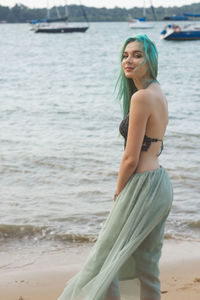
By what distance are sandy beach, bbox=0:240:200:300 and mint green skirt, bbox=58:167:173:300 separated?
3.45 feet

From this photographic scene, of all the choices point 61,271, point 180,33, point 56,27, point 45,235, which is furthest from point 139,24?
point 61,271

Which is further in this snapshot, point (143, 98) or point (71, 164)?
point (71, 164)

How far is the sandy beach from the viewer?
401 centimetres

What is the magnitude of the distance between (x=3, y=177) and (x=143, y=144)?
529 cm

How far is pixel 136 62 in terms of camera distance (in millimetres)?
2818

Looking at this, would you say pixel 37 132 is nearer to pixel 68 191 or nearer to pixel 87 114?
pixel 87 114

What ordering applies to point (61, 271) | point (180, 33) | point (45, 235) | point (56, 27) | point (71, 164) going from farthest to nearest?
1. point (56, 27)
2. point (180, 33)
3. point (71, 164)
4. point (45, 235)
5. point (61, 271)

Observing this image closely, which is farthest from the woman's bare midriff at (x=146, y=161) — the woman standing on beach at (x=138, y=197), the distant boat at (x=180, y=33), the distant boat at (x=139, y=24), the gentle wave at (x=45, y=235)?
the distant boat at (x=139, y=24)

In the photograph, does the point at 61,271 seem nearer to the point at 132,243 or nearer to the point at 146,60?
the point at 132,243

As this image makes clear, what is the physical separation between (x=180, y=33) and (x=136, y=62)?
56.8m

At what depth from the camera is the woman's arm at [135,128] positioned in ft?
8.88

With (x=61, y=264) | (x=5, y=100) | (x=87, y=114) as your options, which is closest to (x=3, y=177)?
(x=61, y=264)

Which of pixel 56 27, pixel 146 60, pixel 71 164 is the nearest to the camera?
pixel 146 60

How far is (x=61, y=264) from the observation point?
4742 millimetres
